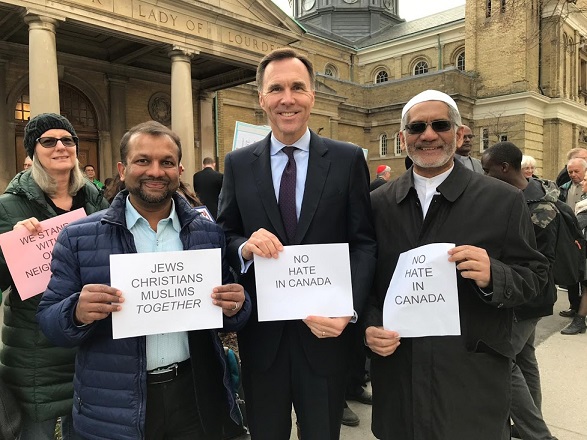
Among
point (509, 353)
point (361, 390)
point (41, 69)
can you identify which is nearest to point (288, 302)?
point (509, 353)

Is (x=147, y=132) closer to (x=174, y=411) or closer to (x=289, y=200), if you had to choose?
(x=289, y=200)

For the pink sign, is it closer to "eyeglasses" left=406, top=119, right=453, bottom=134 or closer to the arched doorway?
"eyeglasses" left=406, top=119, right=453, bottom=134

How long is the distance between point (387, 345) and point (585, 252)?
581 cm

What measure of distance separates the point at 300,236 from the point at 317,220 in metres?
0.13

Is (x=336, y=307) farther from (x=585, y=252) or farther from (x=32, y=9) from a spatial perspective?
(x=32, y=9)

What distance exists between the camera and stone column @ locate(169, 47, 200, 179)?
526 inches

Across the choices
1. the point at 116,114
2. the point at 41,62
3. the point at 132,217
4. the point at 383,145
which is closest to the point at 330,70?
the point at 383,145

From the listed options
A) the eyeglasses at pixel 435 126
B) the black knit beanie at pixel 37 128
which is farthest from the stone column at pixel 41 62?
the eyeglasses at pixel 435 126

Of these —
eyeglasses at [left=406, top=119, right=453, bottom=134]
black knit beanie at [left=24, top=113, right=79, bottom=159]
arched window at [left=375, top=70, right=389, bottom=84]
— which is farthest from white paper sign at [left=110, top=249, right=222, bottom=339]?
arched window at [left=375, top=70, right=389, bottom=84]

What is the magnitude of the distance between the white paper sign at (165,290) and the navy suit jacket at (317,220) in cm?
27

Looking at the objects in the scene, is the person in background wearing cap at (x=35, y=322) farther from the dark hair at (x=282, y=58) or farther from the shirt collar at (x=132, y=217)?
the dark hair at (x=282, y=58)

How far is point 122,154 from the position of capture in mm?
2314

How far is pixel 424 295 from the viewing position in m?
2.10

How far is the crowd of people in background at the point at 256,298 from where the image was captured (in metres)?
2.11
